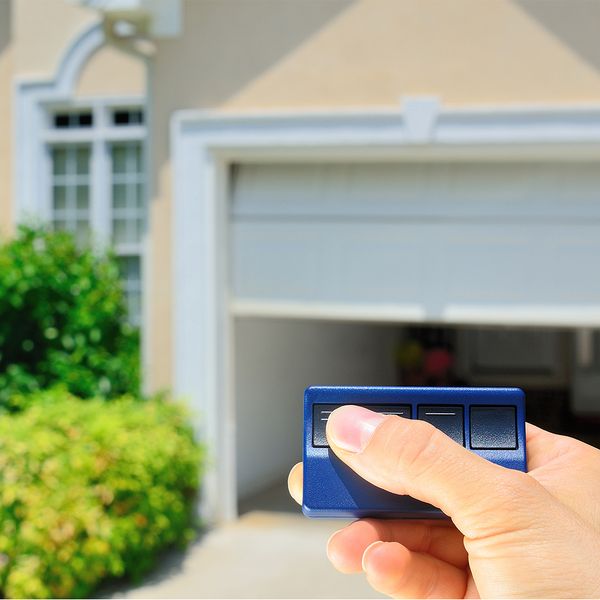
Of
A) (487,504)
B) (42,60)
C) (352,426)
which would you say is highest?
(42,60)

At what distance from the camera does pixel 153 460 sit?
464cm

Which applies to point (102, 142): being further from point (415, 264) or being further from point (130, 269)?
point (415, 264)

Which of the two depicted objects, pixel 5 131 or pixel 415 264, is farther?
pixel 5 131

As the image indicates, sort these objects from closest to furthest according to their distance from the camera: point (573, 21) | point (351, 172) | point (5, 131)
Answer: point (573, 21) → point (351, 172) → point (5, 131)

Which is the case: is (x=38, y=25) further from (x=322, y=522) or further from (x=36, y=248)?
(x=322, y=522)

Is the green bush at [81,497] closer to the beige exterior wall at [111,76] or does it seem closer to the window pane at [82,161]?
the window pane at [82,161]

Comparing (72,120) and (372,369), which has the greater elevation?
(72,120)

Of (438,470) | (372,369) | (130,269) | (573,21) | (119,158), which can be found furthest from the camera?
(372,369)

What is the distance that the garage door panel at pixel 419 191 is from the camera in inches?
211

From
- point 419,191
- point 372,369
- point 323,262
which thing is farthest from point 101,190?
point 372,369

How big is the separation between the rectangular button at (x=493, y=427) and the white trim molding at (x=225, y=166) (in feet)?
13.9

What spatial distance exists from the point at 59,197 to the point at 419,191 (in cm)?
316

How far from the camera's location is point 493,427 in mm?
1153

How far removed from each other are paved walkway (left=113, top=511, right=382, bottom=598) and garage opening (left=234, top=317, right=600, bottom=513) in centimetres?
Result: 61
